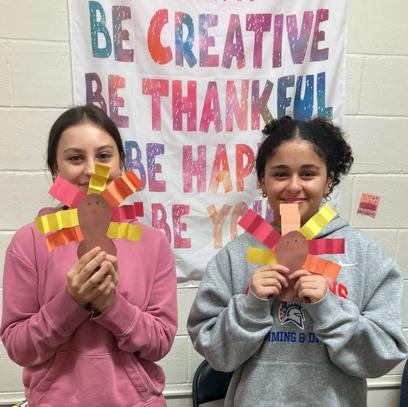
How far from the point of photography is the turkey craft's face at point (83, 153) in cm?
85

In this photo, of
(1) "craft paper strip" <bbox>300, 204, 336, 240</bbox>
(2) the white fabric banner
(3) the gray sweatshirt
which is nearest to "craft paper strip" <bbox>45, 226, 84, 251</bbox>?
(3) the gray sweatshirt

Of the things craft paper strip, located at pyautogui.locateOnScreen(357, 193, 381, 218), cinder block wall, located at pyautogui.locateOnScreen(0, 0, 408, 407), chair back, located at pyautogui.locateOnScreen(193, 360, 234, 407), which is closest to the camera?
cinder block wall, located at pyautogui.locateOnScreen(0, 0, 408, 407)

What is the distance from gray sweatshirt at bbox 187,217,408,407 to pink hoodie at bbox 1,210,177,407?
0.42 ft

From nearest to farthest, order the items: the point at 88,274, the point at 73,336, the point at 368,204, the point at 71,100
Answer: the point at 88,274 → the point at 73,336 → the point at 71,100 → the point at 368,204

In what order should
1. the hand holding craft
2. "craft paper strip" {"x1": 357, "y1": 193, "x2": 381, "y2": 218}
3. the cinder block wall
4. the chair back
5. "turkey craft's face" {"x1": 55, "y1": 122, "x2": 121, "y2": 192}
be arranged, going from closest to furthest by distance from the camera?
the hand holding craft
"turkey craft's face" {"x1": 55, "y1": 122, "x2": 121, "y2": 192}
the cinder block wall
the chair back
"craft paper strip" {"x1": 357, "y1": 193, "x2": 381, "y2": 218}

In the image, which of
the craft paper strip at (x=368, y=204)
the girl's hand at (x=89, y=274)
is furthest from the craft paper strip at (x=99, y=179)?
the craft paper strip at (x=368, y=204)

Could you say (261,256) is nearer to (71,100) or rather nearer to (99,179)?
(99,179)

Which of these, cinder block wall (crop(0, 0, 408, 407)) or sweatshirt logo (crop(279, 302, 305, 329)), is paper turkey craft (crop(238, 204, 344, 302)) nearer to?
sweatshirt logo (crop(279, 302, 305, 329))

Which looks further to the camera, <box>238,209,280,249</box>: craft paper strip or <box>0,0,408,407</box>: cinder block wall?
<box>0,0,408,407</box>: cinder block wall

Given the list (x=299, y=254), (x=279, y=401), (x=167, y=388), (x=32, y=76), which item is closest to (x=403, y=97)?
(x=299, y=254)

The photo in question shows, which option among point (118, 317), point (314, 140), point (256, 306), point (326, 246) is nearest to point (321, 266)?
point (326, 246)

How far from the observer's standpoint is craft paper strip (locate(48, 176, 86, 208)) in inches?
29.8

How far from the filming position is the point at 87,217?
2.45 ft

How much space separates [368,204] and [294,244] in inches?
30.2
